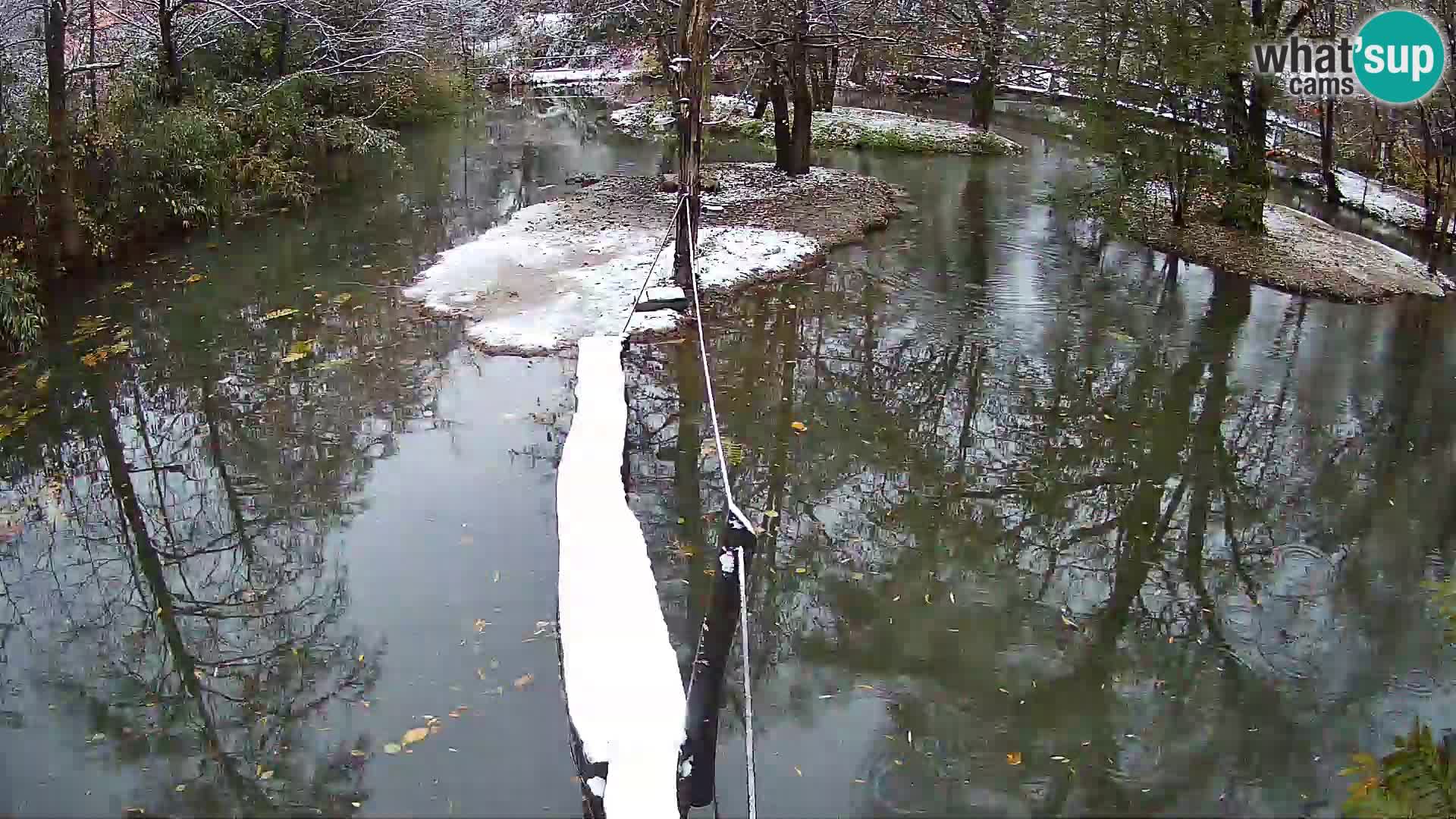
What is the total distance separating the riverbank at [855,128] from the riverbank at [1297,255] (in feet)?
18.6

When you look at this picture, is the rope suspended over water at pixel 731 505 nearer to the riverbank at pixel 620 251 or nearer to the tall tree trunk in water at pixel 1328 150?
the riverbank at pixel 620 251

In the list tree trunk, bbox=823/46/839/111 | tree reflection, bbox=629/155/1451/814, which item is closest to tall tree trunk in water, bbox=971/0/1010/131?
tree trunk, bbox=823/46/839/111

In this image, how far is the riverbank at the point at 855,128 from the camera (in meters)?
17.9

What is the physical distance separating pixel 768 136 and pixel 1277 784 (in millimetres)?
16680

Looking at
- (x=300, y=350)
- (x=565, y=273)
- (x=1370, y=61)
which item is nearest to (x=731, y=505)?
(x=300, y=350)

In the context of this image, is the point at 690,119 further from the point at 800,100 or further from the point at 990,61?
the point at 990,61

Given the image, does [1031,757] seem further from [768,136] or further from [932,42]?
[768,136]

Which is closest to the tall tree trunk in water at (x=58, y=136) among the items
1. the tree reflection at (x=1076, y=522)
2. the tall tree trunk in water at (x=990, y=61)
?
the tree reflection at (x=1076, y=522)

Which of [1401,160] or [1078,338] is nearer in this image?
[1078,338]

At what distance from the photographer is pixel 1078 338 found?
8945mm

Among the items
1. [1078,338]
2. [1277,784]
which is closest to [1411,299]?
[1078,338]

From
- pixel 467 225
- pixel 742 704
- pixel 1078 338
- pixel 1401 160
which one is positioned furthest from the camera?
pixel 1401 160

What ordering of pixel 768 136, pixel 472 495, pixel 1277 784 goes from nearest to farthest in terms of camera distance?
1. pixel 1277 784
2. pixel 472 495
3. pixel 768 136

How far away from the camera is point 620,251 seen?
10875 mm
